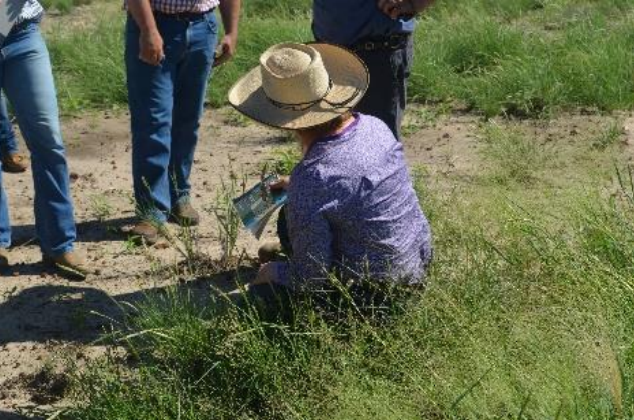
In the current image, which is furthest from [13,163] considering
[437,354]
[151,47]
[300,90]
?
[437,354]

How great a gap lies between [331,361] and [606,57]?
429 cm

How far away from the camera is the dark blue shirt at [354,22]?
461cm

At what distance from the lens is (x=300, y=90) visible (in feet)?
13.1

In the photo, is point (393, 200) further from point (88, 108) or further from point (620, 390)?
point (88, 108)

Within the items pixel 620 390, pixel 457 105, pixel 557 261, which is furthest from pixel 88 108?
pixel 620 390

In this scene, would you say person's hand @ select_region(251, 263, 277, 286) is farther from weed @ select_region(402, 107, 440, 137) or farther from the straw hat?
weed @ select_region(402, 107, 440, 137)

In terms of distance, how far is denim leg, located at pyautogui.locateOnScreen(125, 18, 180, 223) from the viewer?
5277mm

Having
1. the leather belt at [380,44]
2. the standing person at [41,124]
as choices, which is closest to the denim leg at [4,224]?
the standing person at [41,124]

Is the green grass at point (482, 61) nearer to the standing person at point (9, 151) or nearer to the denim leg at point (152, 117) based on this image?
the standing person at point (9, 151)

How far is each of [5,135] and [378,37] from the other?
102 inches

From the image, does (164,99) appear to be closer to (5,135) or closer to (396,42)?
(396,42)

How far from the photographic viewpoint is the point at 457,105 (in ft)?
24.7

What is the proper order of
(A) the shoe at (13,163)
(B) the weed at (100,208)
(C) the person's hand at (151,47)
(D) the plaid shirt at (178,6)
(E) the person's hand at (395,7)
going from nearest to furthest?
(E) the person's hand at (395,7) < (C) the person's hand at (151,47) < (D) the plaid shirt at (178,6) < (B) the weed at (100,208) < (A) the shoe at (13,163)

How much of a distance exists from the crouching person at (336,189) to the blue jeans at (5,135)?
2643 mm
